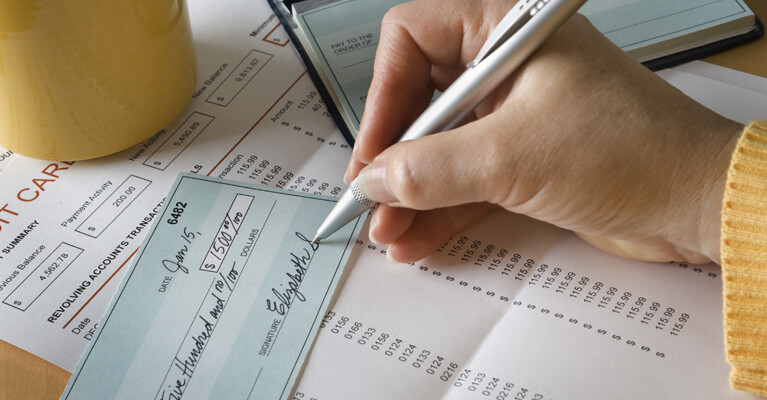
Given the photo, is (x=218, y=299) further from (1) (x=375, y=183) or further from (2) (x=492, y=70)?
(2) (x=492, y=70)

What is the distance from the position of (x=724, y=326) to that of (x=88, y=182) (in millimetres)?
480

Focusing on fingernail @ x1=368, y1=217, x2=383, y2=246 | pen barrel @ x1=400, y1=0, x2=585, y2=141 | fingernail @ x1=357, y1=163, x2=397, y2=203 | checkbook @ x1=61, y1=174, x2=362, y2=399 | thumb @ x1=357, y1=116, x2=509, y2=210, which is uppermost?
pen barrel @ x1=400, y1=0, x2=585, y2=141

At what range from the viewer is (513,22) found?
42 cm

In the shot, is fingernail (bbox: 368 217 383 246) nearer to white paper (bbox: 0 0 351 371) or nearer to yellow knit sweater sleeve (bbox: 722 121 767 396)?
white paper (bbox: 0 0 351 371)

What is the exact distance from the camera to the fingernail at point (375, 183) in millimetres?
443

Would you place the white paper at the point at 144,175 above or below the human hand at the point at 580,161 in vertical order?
below

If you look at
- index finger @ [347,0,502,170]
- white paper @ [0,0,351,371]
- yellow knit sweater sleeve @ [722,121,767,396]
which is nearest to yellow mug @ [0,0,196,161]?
white paper @ [0,0,351,371]

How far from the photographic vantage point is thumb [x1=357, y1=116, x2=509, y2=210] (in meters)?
0.41

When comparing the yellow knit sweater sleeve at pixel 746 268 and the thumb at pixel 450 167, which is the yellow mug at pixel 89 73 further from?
the yellow knit sweater sleeve at pixel 746 268

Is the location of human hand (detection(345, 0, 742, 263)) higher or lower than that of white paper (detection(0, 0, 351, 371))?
higher

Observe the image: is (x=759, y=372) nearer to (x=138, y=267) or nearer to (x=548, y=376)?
(x=548, y=376)
